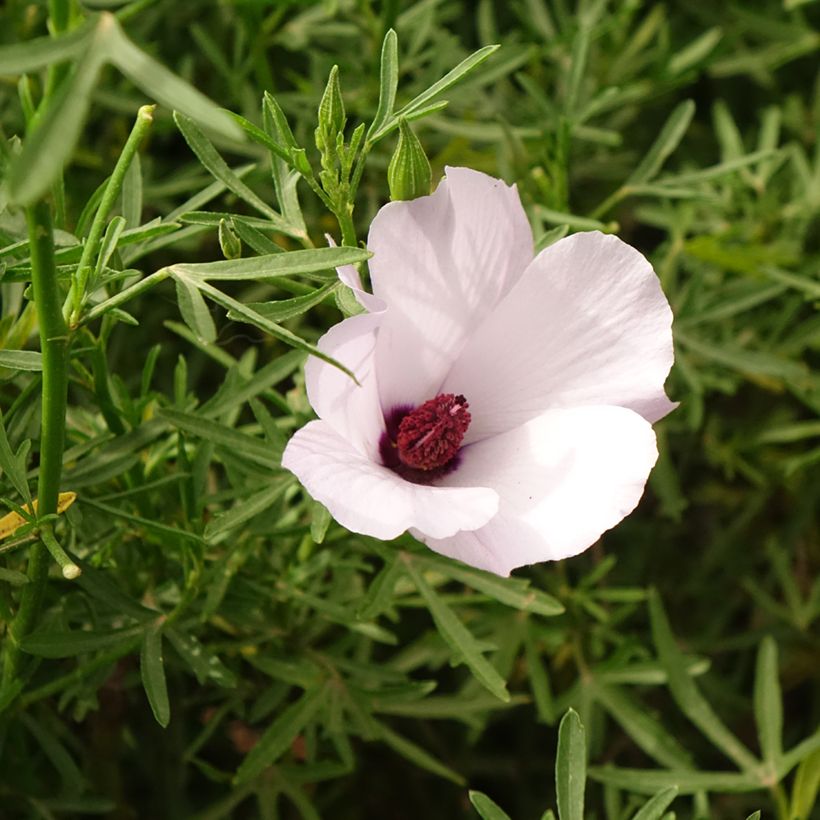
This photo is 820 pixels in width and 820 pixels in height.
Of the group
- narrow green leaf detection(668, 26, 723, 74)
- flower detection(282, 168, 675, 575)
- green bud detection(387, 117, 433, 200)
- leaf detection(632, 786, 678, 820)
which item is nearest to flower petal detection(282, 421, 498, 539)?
flower detection(282, 168, 675, 575)

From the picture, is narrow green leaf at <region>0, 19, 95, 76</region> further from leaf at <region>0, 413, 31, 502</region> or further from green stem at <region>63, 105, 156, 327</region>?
leaf at <region>0, 413, 31, 502</region>

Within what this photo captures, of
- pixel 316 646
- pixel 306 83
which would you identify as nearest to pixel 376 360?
pixel 316 646

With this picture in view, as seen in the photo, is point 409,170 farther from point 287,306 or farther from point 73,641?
point 73,641

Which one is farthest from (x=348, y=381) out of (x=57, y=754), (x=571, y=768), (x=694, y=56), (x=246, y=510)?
(x=694, y=56)

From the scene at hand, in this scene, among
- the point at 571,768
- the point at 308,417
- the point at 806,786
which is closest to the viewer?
the point at 571,768

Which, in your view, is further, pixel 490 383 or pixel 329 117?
pixel 490 383

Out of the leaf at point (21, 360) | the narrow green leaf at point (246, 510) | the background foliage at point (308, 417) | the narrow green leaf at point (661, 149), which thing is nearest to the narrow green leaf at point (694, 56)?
the background foliage at point (308, 417)
